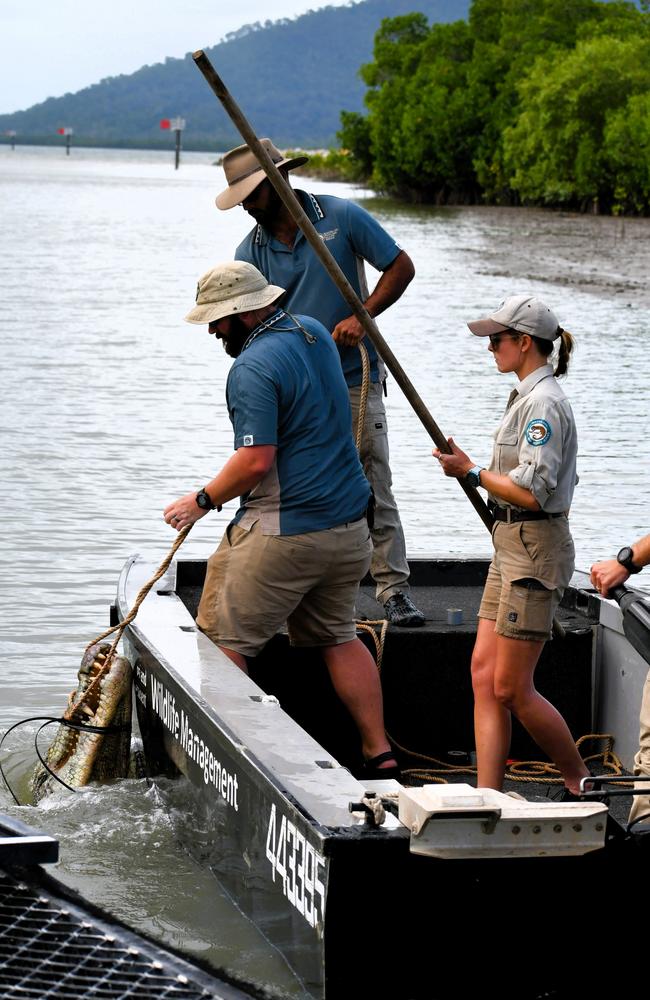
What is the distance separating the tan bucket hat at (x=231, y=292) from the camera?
4.65 metres

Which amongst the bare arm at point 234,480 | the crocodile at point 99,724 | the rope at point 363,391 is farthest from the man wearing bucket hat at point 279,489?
the rope at point 363,391

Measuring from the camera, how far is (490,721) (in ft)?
14.6

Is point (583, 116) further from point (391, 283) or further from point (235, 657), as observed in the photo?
point (235, 657)

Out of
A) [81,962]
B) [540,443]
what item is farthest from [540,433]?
[81,962]

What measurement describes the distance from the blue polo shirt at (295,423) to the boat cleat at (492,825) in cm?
152

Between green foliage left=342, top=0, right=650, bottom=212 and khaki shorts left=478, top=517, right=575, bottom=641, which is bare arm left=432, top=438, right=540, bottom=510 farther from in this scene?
green foliage left=342, top=0, right=650, bottom=212

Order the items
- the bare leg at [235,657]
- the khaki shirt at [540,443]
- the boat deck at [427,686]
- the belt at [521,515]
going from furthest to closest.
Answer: the boat deck at [427,686] < the bare leg at [235,657] < the belt at [521,515] < the khaki shirt at [540,443]

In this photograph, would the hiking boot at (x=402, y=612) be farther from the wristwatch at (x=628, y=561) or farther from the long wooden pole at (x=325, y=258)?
the wristwatch at (x=628, y=561)

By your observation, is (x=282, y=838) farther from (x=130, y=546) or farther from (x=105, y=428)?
(x=105, y=428)

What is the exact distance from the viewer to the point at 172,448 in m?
13.4

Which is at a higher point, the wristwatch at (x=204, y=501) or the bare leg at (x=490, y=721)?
the wristwatch at (x=204, y=501)

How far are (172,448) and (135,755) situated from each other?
818 centimetres

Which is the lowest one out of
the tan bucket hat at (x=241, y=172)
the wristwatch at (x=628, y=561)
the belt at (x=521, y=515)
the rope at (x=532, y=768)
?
the rope at (x=532, y=768)

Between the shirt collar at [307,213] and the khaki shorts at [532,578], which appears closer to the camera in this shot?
the khaki shorts at [532,578]
